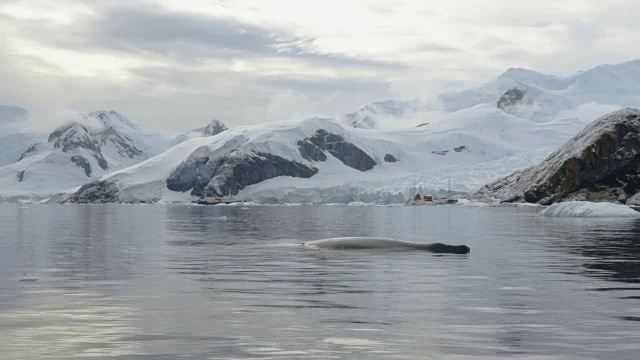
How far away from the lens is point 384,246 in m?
48.6

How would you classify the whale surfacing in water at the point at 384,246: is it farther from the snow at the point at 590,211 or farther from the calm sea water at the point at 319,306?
the snow at the point at 590,211

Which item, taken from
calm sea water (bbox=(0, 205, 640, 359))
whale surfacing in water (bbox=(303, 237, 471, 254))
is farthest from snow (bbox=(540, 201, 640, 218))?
calm sea water (bbox=(0, 205, 640, 359))

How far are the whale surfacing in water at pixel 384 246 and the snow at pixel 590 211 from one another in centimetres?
8366

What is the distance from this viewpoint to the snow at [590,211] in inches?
4938

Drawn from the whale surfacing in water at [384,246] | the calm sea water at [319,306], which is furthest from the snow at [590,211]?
the calm sea water at [319,306]

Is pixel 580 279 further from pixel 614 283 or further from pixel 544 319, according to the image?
pixel 544 319

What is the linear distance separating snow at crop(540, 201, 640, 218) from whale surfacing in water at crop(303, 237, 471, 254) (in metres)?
83.7

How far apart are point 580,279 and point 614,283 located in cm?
184

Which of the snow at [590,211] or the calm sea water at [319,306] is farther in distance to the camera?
the snow at [590,211]

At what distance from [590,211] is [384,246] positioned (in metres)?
85.9

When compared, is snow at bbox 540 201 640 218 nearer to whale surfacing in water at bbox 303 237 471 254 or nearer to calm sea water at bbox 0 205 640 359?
whale surfacing in water at bbox 303 237 471 254

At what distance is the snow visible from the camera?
12544cm

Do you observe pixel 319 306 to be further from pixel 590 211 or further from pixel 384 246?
pixel 590 211

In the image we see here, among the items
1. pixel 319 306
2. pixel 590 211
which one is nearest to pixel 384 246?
pixel 319 306
